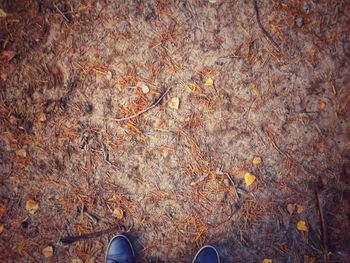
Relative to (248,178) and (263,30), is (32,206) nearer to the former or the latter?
(248,178)

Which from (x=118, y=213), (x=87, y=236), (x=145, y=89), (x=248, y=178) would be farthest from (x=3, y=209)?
(x=248, y=178)

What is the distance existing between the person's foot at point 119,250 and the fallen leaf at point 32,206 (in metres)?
0.77

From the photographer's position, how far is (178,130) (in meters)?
2.49

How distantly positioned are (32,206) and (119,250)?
2.98 feet

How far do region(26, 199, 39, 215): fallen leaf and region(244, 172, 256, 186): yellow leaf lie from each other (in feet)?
6.48

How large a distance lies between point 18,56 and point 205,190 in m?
2.13

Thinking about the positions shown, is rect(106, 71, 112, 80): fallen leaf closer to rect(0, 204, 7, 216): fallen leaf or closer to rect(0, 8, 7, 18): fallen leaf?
rect(0, 8, 7, 18): fallen leaf

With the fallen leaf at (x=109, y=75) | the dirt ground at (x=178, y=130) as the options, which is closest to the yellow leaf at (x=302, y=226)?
the dirt ground at (x=178, y=130)

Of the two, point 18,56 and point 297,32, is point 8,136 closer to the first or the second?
point 18,56

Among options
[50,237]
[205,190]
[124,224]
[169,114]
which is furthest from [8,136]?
[205,190]

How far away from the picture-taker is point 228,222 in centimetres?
250

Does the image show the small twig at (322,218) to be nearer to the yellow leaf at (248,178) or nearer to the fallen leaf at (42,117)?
the yellow leaf at (248,178)

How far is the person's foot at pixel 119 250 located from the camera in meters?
2.43

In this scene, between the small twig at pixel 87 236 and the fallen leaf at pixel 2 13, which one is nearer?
the fallen leaf at pixel 2 13
